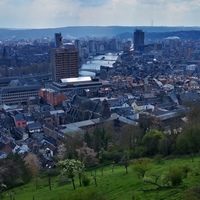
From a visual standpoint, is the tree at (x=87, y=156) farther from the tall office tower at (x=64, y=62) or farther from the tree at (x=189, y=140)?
the tall office tower at (x=64, y=62)

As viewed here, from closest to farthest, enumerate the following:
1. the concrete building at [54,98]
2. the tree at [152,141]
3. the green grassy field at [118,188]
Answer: the green grassy field at [118,188], the tree at [152,141], the concrete building at [54,98]

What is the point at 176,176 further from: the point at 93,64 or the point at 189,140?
the point at 93,64

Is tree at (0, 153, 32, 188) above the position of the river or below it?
above

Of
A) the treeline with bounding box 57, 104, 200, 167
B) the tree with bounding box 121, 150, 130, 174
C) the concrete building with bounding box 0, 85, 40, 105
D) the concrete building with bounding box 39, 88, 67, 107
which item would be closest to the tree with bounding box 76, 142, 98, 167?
the treeline with bounding box 57, 104, 200, 167

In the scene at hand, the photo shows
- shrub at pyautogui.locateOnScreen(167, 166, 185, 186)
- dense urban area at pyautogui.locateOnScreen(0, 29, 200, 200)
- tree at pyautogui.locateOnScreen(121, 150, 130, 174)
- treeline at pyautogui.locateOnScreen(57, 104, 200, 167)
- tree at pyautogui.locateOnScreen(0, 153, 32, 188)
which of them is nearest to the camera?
shrub at pyautogui.locateOnScreen(167, 166, 185, 186)

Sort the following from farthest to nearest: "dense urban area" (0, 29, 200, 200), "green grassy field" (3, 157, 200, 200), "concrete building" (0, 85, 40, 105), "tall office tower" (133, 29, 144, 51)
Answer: "tall office tower" (133, 29, 144, 51) < "concrete building" (0, 85, 40, 105) < "dense urban area" (0, 29, 200, 200) < "green grassy field" (3, 157, 200, 200)

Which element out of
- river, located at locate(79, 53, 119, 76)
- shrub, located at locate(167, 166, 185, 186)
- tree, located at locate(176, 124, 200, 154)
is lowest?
river, located at locate(79, 53, 119, 76)

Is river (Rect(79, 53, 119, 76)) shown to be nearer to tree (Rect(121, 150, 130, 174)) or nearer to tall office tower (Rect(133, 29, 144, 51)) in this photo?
tall office tower (Rect(133, 29, 144, 51))

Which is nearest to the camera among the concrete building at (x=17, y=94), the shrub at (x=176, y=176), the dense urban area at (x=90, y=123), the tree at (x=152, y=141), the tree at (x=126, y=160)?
the shrub at (x=176, y=176)

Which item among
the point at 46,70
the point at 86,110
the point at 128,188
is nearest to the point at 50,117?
the point at 86,110

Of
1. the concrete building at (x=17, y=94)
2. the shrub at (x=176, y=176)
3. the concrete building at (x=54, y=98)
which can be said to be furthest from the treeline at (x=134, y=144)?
the concrete building at (x=17, y=94)
